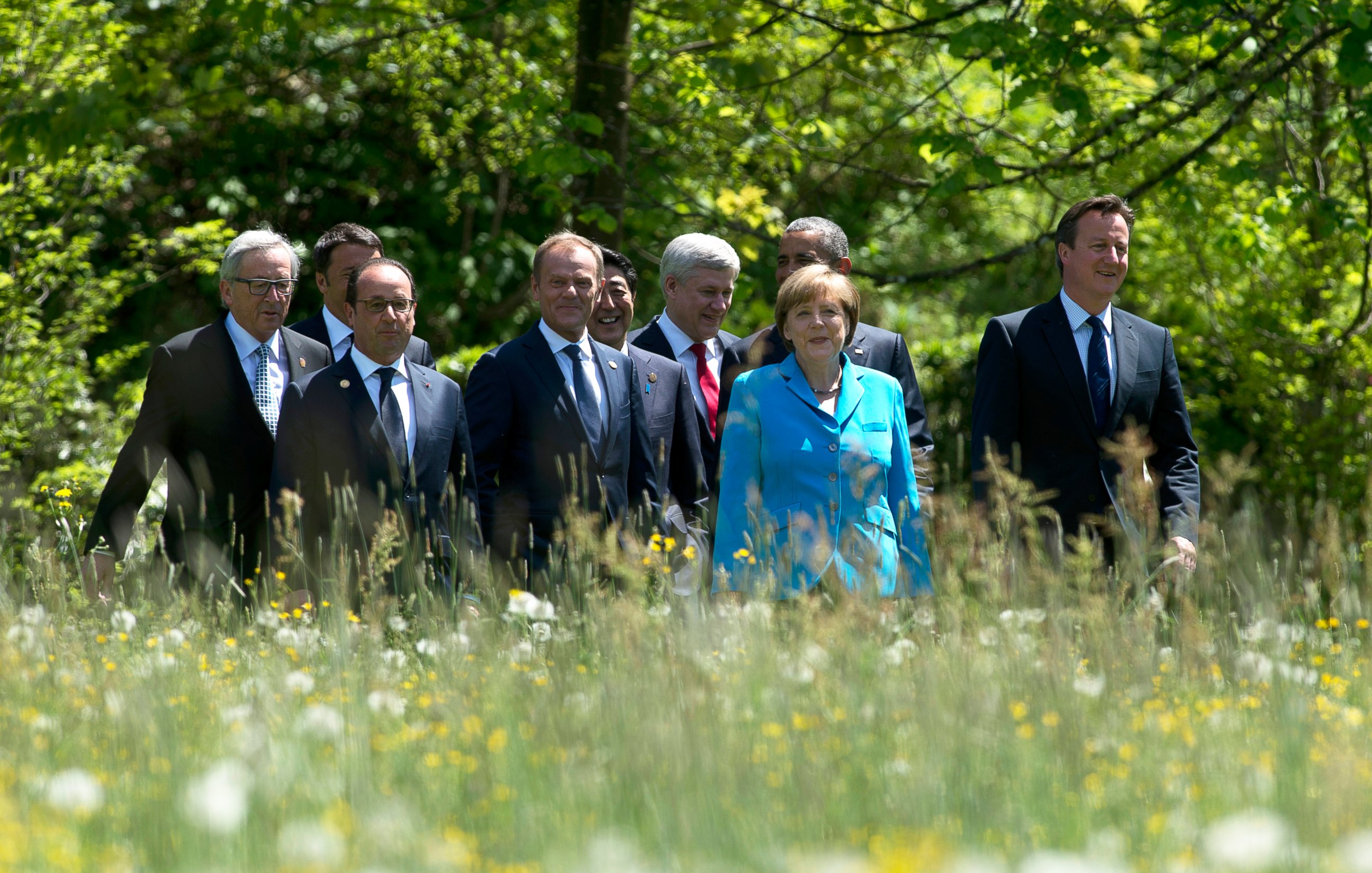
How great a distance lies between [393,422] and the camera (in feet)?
15.2

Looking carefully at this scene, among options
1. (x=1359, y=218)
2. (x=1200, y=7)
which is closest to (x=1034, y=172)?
(x=1200, y=7)

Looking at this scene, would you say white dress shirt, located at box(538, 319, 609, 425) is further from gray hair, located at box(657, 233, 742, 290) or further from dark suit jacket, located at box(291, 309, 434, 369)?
dark suit jacket, located at box(291, 309, 434, 369)

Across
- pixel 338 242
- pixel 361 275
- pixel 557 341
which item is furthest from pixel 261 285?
pixel 557 341

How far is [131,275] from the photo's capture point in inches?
354

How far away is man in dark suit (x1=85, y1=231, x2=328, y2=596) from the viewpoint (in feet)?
15.6

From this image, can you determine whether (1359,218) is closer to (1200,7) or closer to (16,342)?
(1200,7)

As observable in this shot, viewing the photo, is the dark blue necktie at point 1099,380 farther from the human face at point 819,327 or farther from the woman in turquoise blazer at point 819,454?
the human face at point 819,327

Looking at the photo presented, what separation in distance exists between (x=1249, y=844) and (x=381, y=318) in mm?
3353

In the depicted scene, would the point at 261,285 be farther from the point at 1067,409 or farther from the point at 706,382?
the point at 1067,409

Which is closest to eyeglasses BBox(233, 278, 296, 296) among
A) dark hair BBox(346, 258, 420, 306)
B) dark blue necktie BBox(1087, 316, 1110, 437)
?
dark hair BBox(346, 258, 420, 306)

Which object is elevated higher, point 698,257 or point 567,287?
point 698,257

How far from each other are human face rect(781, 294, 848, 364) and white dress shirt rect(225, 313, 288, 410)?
1.98 metres

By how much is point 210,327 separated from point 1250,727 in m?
3.83

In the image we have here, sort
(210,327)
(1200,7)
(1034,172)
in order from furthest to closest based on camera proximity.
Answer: (1034,172), (1200,7), (210,327)
